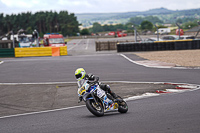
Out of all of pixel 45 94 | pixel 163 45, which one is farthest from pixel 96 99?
pixel 163 45

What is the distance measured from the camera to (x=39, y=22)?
18050 cm

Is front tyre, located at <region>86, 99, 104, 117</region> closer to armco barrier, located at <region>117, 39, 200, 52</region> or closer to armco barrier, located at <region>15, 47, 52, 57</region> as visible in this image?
armco barrier, located at <region>117, 39, 200, 52</region>

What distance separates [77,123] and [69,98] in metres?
4.68

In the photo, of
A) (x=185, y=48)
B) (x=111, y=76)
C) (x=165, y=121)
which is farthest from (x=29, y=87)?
(x=185, y=48)

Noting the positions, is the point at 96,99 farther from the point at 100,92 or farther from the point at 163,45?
the point at 163,45

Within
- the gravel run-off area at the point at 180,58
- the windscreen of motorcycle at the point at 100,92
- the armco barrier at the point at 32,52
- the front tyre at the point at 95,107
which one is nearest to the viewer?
the front tyre at the point at 95,107

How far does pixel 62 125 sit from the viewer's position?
25.7 feet

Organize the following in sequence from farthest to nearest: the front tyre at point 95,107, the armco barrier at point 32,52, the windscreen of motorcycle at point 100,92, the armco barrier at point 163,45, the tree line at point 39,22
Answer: the tree line at point 39,22
the armco barrier at point 32,52
the armco barrier at point 163,45
the windscreen of motorcycle at point 100,92
the front tyre at point 95,107

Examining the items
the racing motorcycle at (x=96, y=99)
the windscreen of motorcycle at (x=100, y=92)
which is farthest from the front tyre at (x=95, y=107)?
the windscreen of motorcycle at (x=100, y=92)

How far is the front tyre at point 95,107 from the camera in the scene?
839 cm

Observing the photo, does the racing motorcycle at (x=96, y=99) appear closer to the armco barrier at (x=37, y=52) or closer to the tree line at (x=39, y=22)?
the armco barrier at (x=37, y=52)

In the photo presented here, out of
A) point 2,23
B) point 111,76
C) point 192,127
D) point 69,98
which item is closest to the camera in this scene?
point 192,127

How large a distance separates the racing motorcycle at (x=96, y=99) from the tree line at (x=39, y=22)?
162 m

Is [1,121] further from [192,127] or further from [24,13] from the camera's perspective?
[24,13]
